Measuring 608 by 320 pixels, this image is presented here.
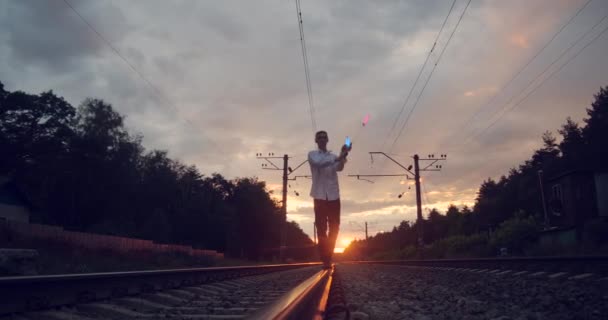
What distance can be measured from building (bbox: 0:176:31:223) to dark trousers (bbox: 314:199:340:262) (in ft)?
134

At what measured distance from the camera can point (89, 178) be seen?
2098 inches

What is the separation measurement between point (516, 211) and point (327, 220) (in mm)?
86175

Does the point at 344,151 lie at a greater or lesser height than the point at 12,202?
lesser

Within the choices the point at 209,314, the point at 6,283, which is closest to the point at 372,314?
the point at 209,314

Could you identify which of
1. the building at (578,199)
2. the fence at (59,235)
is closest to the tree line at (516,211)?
the building at (578,199)

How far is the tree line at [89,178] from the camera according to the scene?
51.8 m

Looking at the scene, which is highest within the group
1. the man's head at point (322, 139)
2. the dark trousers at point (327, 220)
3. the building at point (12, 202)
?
the building at point (12, 202)

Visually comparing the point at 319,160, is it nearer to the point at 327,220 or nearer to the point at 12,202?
the point at 327,220

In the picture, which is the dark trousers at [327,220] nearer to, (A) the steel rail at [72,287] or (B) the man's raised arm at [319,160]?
(B) the man's raised arm at [319,160]

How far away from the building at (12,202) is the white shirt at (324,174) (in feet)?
136

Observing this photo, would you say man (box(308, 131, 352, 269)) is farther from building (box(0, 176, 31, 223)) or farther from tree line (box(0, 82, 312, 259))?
tree line (box(0, 82, 312, 259))

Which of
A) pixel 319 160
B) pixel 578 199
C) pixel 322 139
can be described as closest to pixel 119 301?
pixel 319 160

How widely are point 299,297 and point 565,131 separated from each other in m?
91.2

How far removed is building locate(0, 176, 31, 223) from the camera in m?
41.0
